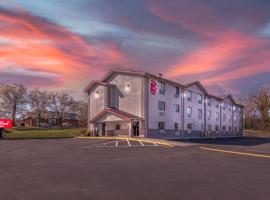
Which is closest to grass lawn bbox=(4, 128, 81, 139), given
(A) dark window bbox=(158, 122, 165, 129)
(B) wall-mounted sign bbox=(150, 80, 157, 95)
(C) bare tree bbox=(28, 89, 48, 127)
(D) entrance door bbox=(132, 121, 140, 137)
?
(D) entrance door bbox=(132, 121, 140, 137)

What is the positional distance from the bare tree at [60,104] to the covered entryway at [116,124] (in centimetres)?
4828

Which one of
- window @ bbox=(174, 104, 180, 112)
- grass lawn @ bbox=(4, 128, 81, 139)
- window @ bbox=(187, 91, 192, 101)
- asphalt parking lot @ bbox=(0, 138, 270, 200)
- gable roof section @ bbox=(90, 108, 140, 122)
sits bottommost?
grass lawn @ bbox=(4, 128, 81, 139)

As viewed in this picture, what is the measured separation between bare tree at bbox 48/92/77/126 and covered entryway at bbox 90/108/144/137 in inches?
1901

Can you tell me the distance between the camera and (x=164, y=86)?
41250 mm

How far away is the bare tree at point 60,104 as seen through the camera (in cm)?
8844

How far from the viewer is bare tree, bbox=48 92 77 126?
3482 inches

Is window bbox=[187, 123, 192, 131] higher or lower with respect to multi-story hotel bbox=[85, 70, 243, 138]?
lower

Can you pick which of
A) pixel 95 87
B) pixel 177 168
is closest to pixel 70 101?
pixel 95 87

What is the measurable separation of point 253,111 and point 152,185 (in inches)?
3132

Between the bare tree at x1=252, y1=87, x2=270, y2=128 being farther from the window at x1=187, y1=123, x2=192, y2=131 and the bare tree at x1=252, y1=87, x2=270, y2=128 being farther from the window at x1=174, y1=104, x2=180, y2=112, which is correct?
the window at x1=174, y1=104, x2=180, y2=112

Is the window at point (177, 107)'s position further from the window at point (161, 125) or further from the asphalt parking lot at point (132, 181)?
the asphalt parking lot at point (132, 181)

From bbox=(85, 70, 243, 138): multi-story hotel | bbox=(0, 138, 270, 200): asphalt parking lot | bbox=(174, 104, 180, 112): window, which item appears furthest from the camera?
bbox=(174, 104, 180, 112): window

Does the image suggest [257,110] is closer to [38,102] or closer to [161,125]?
[161,125]

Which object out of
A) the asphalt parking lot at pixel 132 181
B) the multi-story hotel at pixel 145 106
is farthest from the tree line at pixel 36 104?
the asphalt parking lot at pixel 132 181
